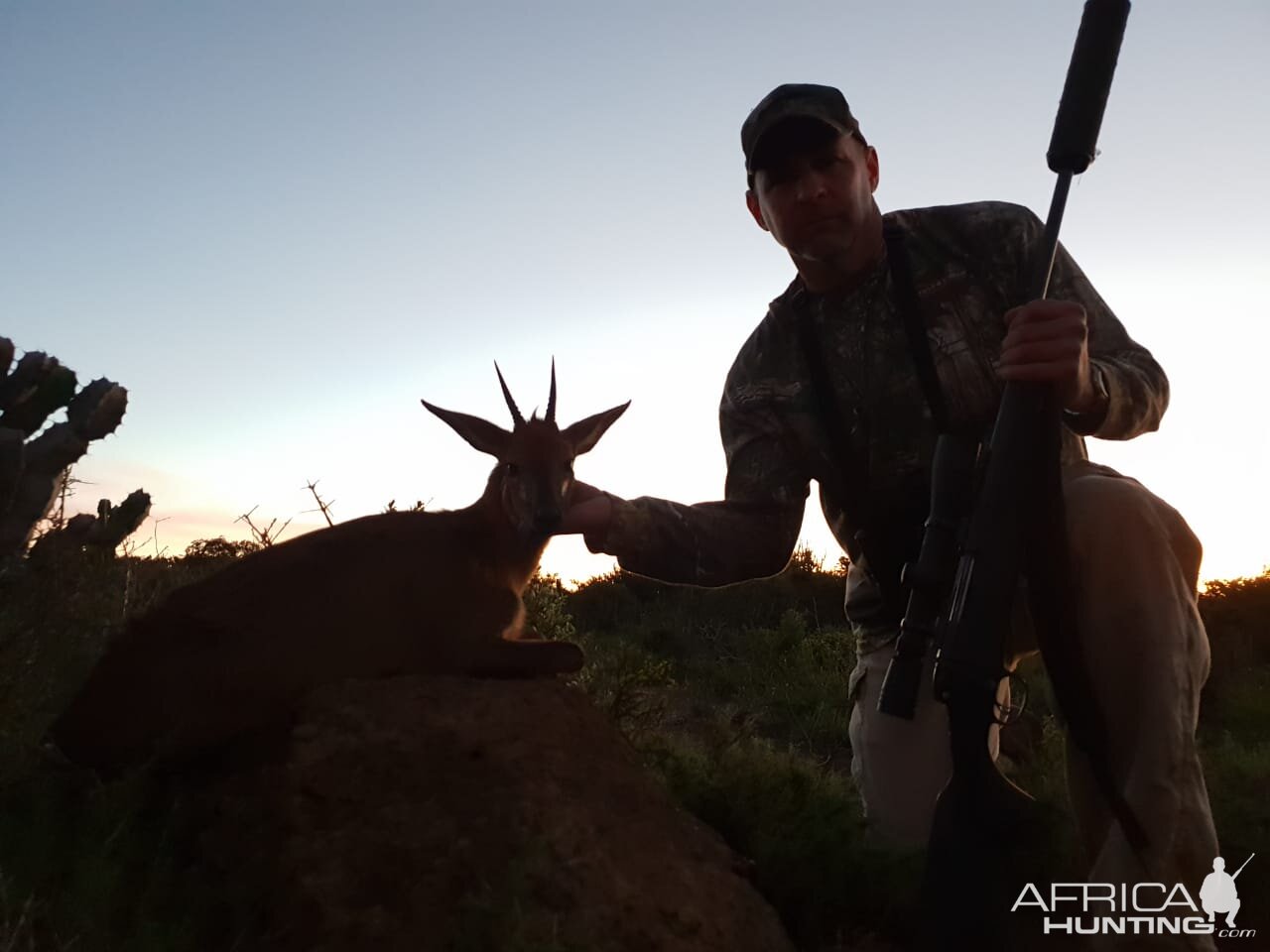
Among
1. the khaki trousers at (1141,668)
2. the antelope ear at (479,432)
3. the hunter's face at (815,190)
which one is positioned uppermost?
the hunter's face at (815,190)

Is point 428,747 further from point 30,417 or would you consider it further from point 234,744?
point 30,417

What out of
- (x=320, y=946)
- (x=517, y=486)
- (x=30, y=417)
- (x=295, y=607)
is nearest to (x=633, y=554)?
(x=517, y=486)

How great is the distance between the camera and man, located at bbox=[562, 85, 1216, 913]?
4379mm

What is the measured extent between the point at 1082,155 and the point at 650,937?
3.05 metres

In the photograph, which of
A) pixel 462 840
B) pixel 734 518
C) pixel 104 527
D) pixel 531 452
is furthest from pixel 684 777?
pixel 104 527

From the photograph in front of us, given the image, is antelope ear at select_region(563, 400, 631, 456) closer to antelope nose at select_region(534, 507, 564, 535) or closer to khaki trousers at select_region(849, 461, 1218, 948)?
antelope nose at select_region(534, 507, 564, 535)

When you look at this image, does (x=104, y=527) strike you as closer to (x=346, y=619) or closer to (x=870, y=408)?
(x=346, y=619)

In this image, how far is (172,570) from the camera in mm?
8539

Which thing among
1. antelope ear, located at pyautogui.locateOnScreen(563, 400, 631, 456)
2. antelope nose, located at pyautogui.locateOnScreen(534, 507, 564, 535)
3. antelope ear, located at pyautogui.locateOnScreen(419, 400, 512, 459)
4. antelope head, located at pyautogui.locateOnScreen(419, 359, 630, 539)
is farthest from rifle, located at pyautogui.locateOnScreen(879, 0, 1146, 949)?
antelope ear, located at pyautogui.locateOnScreen(419, 400, 512, 459)

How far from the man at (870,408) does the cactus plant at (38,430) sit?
144 inches

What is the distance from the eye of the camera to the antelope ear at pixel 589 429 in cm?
580

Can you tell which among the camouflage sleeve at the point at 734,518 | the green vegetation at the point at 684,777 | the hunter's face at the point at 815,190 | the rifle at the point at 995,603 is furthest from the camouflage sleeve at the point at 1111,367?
the green vegetation at the point at 684,777

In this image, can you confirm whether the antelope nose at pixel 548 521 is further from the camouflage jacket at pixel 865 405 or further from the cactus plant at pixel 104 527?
the cactus plant at pixel 104 527

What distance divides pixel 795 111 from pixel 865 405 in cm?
138
